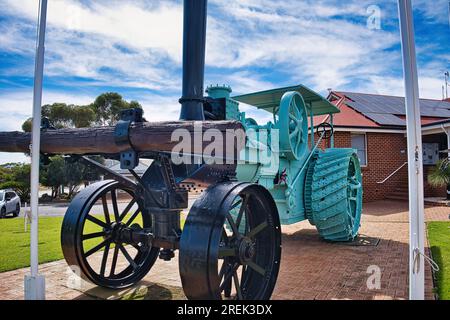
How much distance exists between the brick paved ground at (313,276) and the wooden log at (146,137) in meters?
1.66

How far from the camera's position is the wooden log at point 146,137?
2.65 metres

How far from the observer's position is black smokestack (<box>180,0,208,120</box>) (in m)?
3.56

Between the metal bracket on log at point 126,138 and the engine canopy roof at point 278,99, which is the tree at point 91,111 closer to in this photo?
the engine canopy roof at point 278,99

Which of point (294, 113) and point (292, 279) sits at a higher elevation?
point (294, 113)

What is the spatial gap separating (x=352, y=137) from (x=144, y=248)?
11732 millimetres

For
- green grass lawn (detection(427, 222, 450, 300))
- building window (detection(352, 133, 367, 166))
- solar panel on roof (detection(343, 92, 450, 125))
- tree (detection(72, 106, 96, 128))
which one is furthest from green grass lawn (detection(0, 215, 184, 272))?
solar panel on roof (detection(343, 92, 450, 125))

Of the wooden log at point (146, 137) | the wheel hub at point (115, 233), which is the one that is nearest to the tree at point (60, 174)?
the wheel hub at point (115, 233)

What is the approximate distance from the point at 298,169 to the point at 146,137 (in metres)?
3.63

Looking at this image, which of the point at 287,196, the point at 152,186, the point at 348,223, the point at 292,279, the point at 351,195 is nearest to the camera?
the point at 152,186

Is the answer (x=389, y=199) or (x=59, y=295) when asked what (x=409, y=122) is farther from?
(x=389, y=199)

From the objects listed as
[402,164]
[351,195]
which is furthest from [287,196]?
[402,164]

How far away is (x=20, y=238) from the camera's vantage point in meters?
7.23

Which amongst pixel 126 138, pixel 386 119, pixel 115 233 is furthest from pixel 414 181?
pixel 386 119

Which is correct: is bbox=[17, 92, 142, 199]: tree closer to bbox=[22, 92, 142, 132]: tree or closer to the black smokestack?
bbox=[22, 92, 142, 132]: tree
